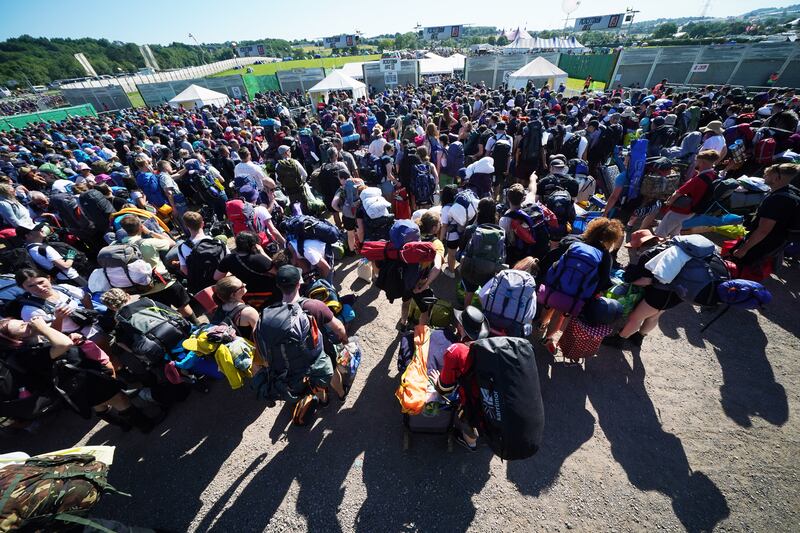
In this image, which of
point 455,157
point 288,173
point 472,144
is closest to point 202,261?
point 288,173

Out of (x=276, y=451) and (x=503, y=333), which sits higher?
(x=503, y=333)

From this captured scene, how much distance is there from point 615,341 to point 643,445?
1458mm

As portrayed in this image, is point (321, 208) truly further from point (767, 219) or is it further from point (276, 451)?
point (767, 219)

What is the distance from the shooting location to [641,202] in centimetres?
681

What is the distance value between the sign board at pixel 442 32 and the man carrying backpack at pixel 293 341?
108 metres

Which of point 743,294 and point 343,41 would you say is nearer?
point 743,294

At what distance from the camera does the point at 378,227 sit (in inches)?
195

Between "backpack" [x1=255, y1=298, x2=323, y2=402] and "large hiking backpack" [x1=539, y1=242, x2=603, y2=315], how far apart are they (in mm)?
2812

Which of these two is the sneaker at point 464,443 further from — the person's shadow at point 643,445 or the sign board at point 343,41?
the sign board at point 343,41

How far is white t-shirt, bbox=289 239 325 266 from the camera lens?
4309 millimetres

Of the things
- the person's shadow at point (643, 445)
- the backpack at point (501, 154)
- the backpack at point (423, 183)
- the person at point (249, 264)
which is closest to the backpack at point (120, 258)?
the person at point (249, 264)

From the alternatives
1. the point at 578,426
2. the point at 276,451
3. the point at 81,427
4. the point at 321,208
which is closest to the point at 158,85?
the point at 321,208

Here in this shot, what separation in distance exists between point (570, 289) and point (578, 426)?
5.63ft

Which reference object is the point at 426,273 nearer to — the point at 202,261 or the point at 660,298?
the point at 660,298
